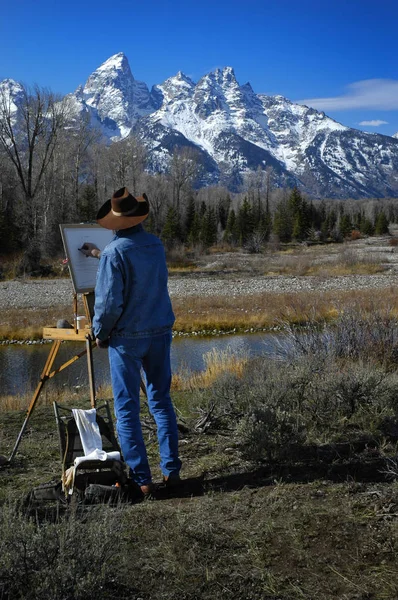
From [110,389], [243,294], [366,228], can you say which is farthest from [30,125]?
[366,228]

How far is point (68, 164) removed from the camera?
50438 mm

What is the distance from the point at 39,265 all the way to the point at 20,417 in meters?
30.2

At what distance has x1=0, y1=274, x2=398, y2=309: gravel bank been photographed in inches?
1016

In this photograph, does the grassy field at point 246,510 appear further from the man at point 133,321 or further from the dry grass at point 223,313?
the dry grass at point 223,313

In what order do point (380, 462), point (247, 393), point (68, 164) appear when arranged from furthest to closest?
point (68, 164)
point (247, 393)
point (380, 462)

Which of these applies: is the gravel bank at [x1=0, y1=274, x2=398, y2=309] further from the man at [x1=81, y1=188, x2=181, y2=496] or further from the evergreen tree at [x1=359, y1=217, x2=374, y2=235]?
the evergreen tree at [x1=359, y1=217, x2=374, y2=235]

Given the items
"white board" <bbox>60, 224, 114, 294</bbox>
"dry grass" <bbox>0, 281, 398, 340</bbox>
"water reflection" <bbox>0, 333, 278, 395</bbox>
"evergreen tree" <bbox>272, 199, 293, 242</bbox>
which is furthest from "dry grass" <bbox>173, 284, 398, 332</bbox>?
"evergreen tree" <bbox>272, 199, 293, 242</bbox>

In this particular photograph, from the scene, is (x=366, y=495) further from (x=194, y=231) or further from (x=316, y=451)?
(x=194, y=231)

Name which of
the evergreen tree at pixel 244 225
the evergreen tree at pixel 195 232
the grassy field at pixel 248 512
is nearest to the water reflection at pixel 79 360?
the grassy field at pixel 248 512

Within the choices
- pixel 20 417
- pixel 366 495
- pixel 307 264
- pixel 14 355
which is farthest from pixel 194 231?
pixel 366 495

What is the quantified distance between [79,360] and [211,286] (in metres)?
13.8

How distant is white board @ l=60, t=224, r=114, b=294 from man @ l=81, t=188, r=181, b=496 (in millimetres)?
1035

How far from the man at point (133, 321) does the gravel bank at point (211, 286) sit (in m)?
20.7

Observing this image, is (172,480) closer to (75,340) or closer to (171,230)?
(75,340)
